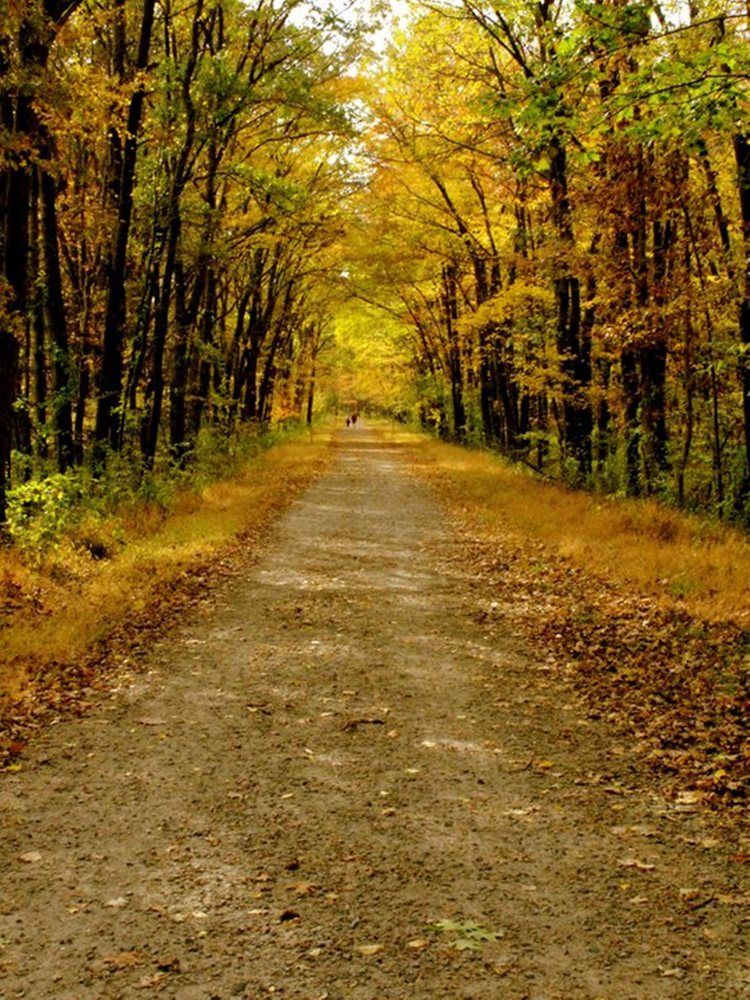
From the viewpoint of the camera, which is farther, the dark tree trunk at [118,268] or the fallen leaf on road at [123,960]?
the dark tree trunk at [118,268]

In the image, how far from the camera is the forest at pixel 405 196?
907 cm

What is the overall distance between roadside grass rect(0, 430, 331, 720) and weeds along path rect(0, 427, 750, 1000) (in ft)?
2.59

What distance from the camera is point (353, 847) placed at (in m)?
4.25

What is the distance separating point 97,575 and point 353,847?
626 cm

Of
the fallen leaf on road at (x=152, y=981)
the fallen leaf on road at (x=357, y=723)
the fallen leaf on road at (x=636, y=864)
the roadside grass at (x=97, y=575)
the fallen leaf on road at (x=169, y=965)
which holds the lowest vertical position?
the fallen leaf on road at (x=636, y=864)

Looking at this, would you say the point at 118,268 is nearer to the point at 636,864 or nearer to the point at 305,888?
the point at 305,888

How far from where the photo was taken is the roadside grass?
23.0 ft

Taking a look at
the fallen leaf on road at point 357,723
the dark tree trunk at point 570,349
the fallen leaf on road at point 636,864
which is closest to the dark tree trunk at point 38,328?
the dark tree trunk at point 570,349

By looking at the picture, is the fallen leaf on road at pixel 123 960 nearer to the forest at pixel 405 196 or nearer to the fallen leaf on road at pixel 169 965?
the fallen leaf on road at pixel 169 965

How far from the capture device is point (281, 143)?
21.8 metres

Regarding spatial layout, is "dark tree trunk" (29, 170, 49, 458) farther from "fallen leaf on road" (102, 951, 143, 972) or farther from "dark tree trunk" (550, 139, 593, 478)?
"fallen leaf on road" (102, 951, 143, 972)

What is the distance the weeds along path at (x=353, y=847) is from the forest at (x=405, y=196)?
5.07m

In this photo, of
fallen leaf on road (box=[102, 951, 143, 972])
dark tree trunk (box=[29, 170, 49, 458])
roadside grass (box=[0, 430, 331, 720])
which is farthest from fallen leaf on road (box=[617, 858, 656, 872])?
dark tree trunk (box=[29, 170, 49, 458])

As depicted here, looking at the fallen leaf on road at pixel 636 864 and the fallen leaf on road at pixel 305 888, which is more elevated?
the fallen leaf on road at pixel 305 888
